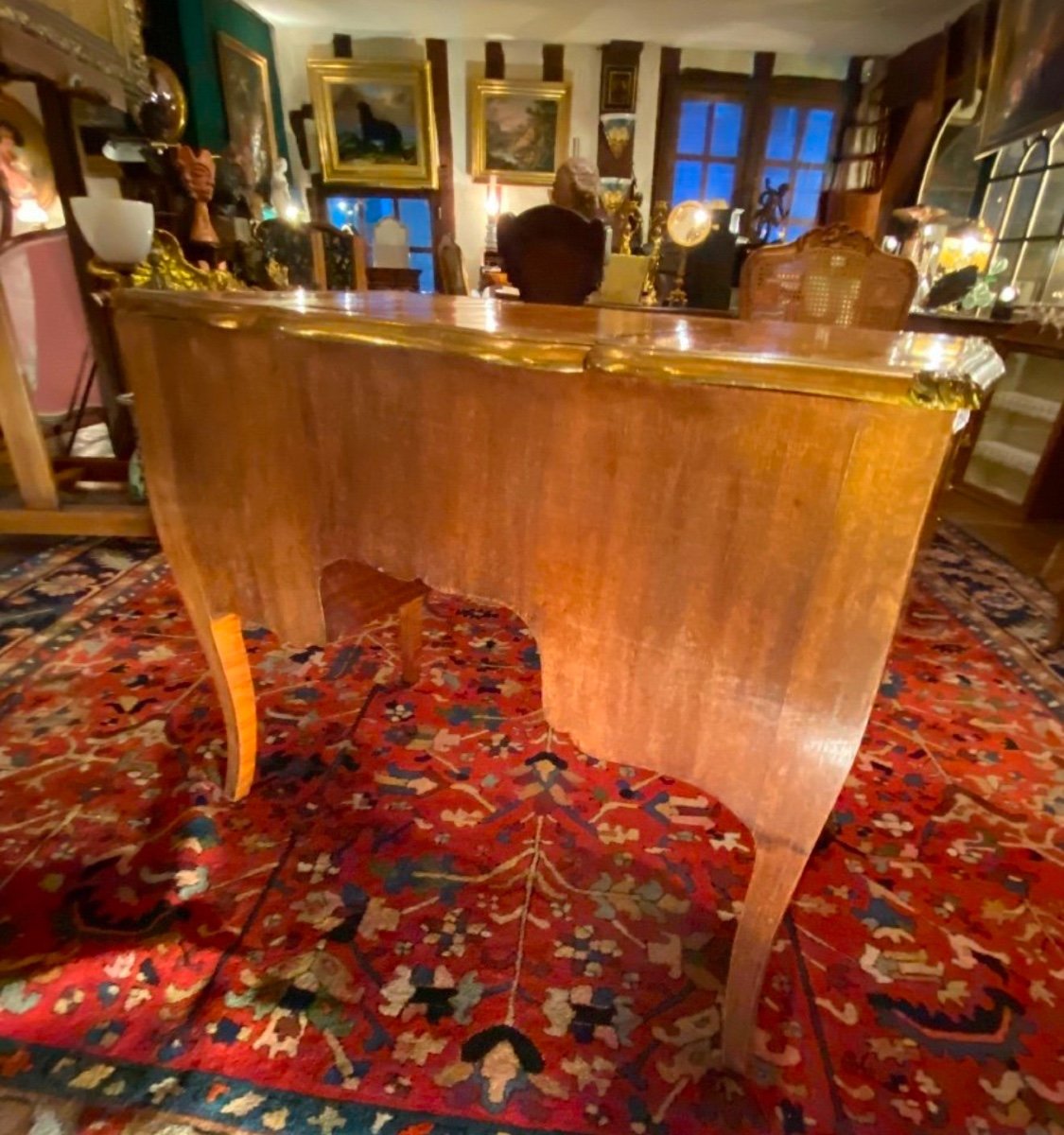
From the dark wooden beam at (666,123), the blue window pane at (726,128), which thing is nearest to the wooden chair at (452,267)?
the dark wooden beam at (666,123)

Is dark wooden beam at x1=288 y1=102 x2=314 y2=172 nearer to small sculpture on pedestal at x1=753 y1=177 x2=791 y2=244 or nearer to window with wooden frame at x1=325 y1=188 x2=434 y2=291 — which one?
window with wooden frame at x1=325 y1=188 x2=434 y2=291

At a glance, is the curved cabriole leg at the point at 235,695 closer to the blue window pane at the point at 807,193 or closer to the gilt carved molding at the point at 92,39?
the gilt carved molding at the point at 92,39

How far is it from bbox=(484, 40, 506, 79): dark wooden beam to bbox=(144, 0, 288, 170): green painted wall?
217cm

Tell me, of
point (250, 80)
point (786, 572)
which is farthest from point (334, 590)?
point (250, 80)

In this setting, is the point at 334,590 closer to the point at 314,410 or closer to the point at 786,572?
the point at 314,410

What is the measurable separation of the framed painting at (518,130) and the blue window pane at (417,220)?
656 mm

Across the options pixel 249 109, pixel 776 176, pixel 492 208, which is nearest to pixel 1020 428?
pixel 776 176

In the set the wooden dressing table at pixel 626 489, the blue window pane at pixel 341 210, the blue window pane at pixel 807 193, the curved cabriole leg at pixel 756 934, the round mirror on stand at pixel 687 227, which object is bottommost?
the curved cabriole leg at pixel 756 934

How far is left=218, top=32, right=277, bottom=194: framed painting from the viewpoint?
5348 mm

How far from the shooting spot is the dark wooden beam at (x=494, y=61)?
20.8 ft

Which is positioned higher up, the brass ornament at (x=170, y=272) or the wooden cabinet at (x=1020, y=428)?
the brass ornament at (x=170, y=272)

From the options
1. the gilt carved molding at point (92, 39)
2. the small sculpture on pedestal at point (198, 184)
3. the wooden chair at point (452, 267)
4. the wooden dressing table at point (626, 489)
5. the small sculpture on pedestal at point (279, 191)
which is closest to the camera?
the wooden dressing table at point (626, 489)

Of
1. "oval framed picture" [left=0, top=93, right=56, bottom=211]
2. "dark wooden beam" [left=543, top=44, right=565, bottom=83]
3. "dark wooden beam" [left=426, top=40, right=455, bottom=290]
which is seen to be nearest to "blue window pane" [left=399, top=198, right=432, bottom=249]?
"dark wooden beam" [left=426, top=40, right=455, bottom=290]

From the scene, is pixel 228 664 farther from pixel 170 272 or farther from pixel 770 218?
pixel 770 218
